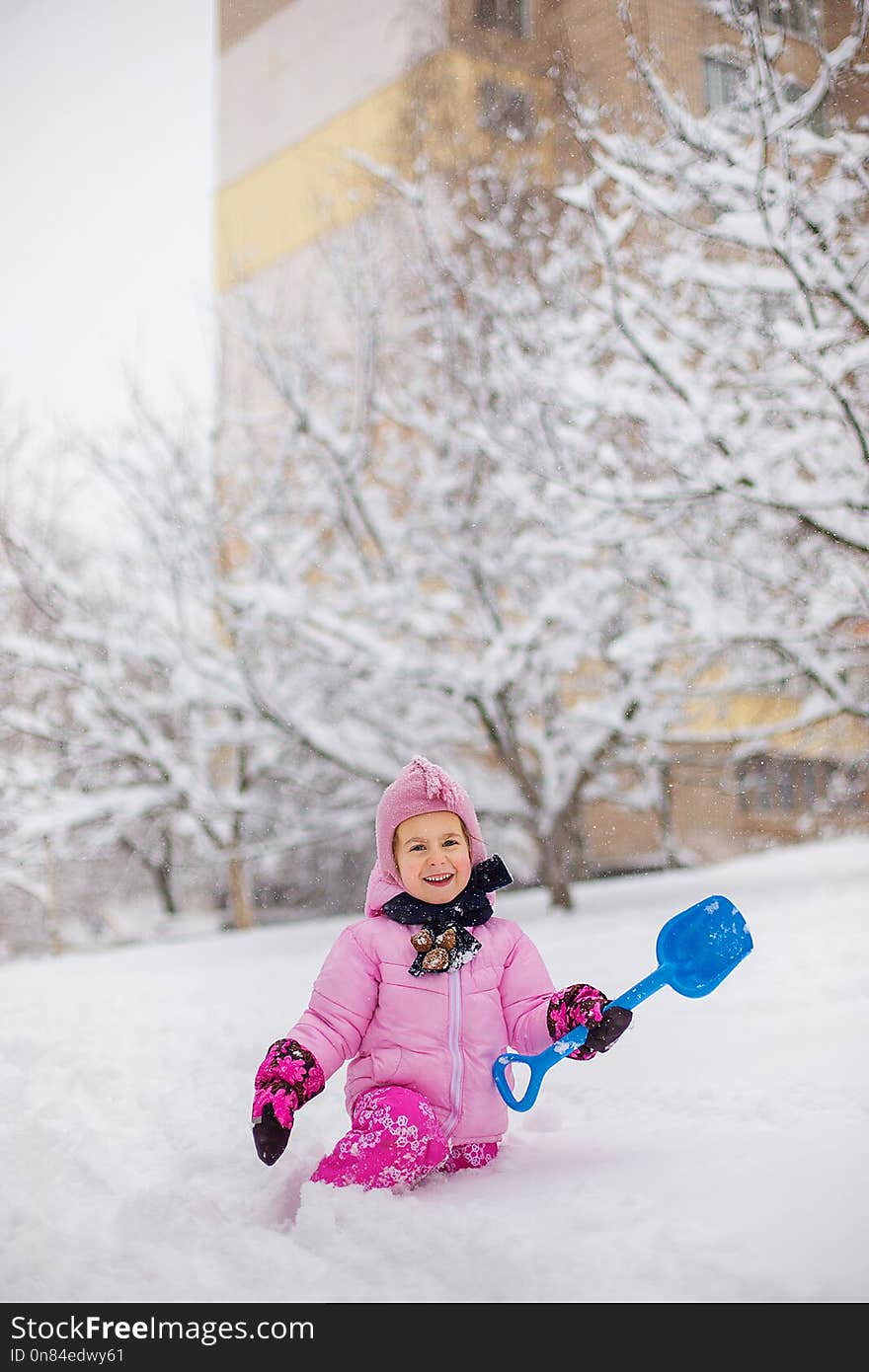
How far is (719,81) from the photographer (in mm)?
3027

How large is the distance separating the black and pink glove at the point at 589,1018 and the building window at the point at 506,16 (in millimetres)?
3288

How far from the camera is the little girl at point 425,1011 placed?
3.76 ft

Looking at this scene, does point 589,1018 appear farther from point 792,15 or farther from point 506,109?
point 506,109

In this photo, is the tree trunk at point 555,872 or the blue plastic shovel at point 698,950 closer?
the blue plastic shovel at point 698,950

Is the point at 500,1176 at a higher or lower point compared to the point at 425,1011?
lower

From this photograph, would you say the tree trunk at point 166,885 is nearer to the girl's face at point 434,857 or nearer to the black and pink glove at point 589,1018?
the girl's face at point 434,857

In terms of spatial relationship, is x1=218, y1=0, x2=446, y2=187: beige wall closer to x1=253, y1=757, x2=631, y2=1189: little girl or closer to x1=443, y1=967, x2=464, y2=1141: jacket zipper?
x1=253, y1=757, x2=631, y2=1189: little girl

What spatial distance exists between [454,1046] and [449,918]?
0.46 ft

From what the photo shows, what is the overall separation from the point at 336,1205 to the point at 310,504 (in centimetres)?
414

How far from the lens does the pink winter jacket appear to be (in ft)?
4.02

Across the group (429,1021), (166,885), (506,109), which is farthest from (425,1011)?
(166,885)

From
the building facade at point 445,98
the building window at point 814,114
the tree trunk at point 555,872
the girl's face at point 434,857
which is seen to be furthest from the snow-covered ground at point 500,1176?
the building facade at point 445,98

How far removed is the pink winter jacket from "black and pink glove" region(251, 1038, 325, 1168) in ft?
0.12

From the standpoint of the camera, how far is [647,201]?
111 inches
